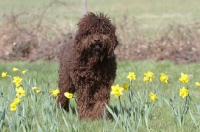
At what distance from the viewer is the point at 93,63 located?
23.6 ft

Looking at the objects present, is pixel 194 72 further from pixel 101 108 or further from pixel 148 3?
pixel 148 3

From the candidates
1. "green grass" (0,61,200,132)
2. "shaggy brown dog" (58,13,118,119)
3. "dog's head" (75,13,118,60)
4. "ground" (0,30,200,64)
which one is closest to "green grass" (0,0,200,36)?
"ground" (0,30,200,64)

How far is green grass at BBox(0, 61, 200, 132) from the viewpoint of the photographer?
21.6 feet

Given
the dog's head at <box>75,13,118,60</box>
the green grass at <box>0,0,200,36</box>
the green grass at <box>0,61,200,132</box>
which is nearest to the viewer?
the green grass at <box>0,61,200,132</box>

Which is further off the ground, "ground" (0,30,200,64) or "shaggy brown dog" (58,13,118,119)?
"shaggy brown dog" (58,13,118,119)

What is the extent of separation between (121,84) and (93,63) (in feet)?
10.5

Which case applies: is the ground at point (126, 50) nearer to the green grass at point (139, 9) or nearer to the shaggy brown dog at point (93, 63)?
the green grass at point (139, 9)

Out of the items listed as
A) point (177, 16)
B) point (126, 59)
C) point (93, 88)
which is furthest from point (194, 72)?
point (177, 16)

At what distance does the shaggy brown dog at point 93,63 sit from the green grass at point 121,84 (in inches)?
13.4

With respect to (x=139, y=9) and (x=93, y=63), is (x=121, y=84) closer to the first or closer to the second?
(x=93, y=63)

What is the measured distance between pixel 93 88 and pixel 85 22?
3.05 feet

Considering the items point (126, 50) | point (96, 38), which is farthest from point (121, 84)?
point (96, 38)

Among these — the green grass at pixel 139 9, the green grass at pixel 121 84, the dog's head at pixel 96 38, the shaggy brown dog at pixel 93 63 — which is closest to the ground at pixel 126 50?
the green grass at pixel 121 84

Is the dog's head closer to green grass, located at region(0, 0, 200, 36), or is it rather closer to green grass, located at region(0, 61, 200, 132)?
green grass, located at region(0, 61, 200, 132)
